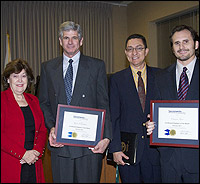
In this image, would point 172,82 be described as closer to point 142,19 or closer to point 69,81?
point 69,81

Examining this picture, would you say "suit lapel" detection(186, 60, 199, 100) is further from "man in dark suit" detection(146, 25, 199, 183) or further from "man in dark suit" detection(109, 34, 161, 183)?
"man in dark suit" detection(109, 34, 161, 183)

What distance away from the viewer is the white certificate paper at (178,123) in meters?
2.07

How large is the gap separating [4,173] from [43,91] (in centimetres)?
76

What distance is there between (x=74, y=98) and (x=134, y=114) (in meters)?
0.58

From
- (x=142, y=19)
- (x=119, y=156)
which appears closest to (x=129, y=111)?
(x=119, y=156)

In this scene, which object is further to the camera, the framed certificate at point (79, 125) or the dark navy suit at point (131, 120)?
the dark navy suit at point (131, 120)

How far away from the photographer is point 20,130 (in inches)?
93.3

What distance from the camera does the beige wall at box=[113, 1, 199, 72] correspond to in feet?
21.5

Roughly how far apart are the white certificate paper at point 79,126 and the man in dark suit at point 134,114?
347 millimetres

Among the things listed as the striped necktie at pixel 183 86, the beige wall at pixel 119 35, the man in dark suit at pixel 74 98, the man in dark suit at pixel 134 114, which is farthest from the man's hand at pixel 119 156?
the beige wall at pixel 119 35

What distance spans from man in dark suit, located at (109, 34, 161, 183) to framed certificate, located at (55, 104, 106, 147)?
1.05 feet

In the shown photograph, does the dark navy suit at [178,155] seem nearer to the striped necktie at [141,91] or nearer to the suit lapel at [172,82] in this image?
the suit lapel at [172,82]

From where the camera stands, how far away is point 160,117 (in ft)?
7.22

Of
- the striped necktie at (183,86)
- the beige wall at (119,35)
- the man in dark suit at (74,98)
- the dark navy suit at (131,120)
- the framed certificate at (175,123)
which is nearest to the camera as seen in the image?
the framed certificate at (175,123)
